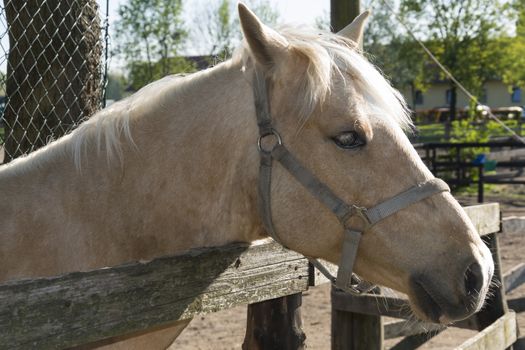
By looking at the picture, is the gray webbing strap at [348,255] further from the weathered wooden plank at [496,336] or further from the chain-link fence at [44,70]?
the chain-link fence at [44,70]

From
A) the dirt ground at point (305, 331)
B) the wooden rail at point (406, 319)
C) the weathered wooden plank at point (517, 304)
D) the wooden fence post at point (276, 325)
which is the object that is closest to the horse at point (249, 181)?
the wooden fence post at point (276, 325)

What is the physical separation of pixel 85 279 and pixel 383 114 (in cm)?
121

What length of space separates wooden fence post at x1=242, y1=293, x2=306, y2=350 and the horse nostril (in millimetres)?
1519

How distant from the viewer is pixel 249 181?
241 centimetres

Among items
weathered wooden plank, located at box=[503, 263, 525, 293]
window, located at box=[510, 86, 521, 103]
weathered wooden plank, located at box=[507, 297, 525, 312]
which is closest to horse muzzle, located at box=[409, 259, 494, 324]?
weathered wooden plank, located at box=[503, 263, 525, 293]

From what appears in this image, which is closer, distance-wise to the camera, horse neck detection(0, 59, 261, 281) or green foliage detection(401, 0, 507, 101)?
horse neck detection(0, 59, 261, 281)

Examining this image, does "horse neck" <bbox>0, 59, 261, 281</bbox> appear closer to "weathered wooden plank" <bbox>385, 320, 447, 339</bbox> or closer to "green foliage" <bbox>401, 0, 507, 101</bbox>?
"weathered wooden plank" <bbox>385, 320, 447, 339</bbox>

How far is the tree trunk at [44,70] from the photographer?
406cm

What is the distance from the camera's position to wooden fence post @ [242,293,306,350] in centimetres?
348

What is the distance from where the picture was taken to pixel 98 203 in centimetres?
251

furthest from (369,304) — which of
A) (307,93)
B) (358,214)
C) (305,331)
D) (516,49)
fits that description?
(516,49)

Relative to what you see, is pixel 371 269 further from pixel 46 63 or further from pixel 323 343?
pixel 323 343

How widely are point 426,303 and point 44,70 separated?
10.0ft

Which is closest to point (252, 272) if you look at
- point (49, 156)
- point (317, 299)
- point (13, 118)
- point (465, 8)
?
point (49, 156)
